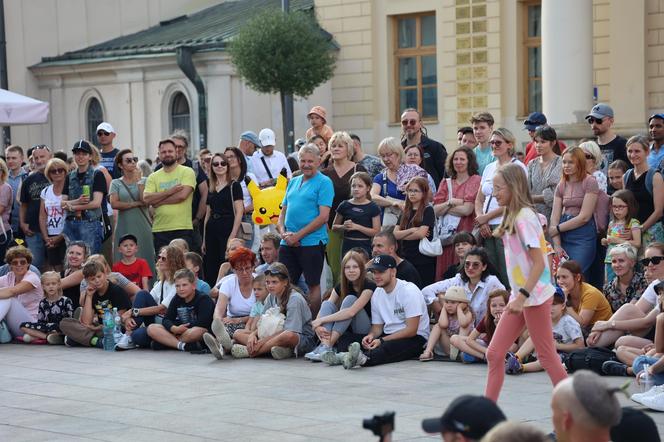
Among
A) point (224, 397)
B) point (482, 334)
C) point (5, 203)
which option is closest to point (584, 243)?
point (482, 334)

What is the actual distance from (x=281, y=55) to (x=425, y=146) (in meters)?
14.2

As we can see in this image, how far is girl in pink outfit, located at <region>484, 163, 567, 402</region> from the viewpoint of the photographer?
954 cm

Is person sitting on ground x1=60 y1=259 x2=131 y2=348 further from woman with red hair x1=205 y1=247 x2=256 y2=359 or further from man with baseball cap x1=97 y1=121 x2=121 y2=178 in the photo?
man with baseball cap x1=97 y1=121 x2=121 y2=178

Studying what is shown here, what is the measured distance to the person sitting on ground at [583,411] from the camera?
209 inches

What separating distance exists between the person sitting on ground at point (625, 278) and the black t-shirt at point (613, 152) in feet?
5.47

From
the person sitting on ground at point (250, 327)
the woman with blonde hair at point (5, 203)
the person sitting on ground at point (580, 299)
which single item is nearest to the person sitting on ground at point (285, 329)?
the person sitting on ground at point (250, 327)

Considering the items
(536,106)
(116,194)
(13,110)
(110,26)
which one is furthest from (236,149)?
(110,26)

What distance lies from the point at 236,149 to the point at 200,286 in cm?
218

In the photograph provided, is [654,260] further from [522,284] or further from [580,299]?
[522,284]

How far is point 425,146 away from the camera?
49.6 feet

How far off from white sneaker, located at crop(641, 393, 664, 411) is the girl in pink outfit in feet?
2.88

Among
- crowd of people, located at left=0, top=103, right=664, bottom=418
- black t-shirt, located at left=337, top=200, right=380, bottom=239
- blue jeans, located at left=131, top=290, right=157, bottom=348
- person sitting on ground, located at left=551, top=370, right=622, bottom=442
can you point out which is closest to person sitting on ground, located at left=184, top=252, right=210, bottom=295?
crowd of people, located at left=0, top=103, right=664, bottom=418

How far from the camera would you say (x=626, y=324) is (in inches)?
465

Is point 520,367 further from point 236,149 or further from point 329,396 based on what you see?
point 236,149
